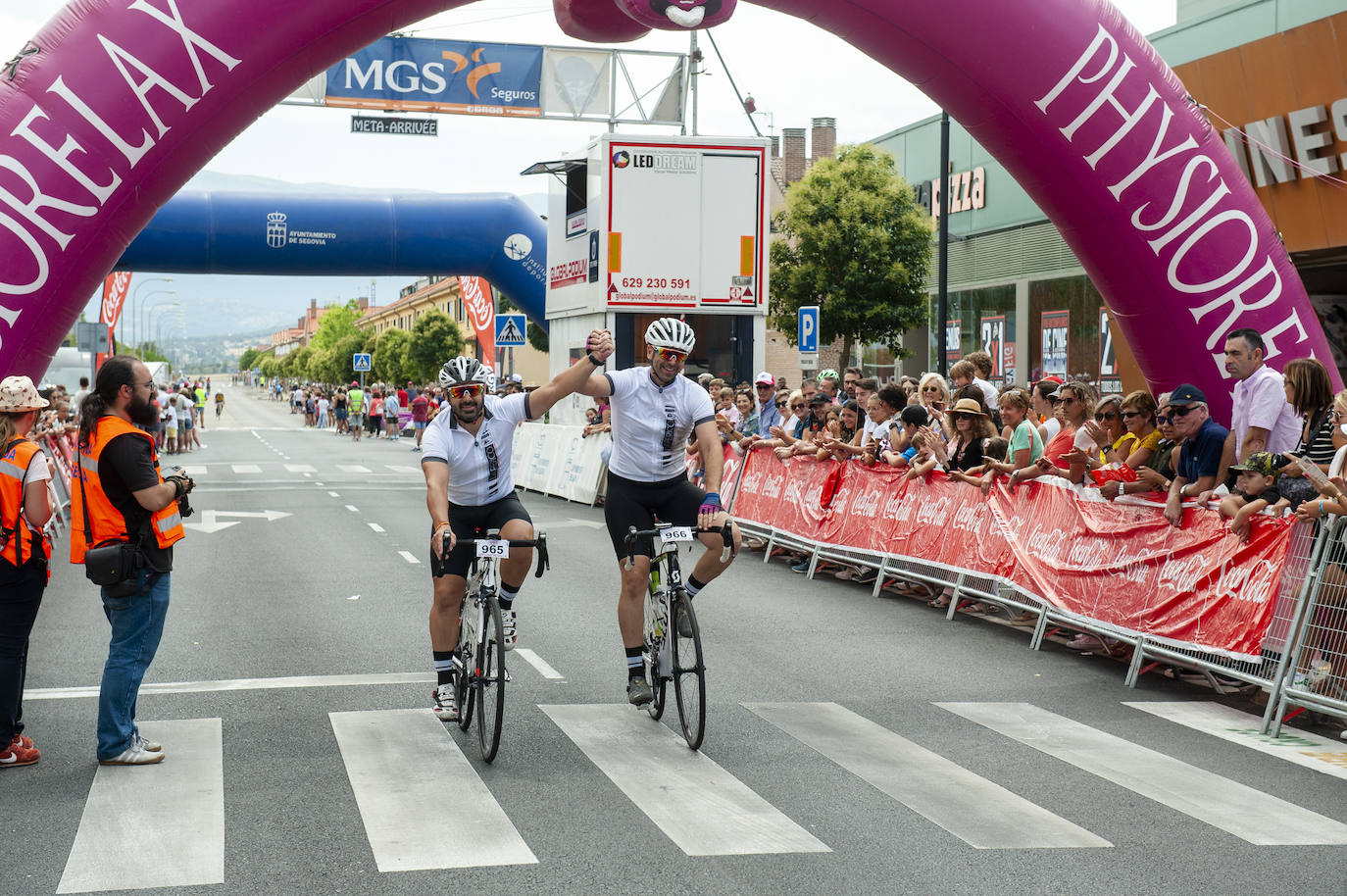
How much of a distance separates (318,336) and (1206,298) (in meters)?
165

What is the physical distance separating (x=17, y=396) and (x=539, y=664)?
3.68 m

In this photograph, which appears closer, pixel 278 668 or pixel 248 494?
pixel 278 668

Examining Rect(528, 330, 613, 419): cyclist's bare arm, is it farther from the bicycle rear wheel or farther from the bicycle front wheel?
the bicycle rear wheel

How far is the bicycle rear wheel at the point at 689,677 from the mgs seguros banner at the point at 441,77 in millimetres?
18034

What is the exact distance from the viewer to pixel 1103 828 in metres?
5.41

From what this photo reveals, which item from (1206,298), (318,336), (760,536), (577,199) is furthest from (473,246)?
(318,336)

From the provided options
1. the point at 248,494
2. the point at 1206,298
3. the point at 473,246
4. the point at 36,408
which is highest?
the point at 473,246

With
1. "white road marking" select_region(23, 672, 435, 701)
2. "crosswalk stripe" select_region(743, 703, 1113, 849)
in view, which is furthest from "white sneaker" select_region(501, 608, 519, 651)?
"crosswalk stripe" select_region(743, 703, 1113, 849)

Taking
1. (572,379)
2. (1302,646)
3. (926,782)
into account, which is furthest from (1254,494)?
(572,379)

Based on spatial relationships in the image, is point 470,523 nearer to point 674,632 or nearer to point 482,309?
point 674,632

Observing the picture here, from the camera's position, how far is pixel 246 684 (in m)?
8.10

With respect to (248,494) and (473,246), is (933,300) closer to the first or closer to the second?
(473,246)

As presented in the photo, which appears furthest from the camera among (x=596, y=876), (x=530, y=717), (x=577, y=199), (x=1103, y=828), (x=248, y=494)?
(x=248, y=494)

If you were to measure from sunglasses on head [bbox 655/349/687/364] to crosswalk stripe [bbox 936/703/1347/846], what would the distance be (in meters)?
2.44
